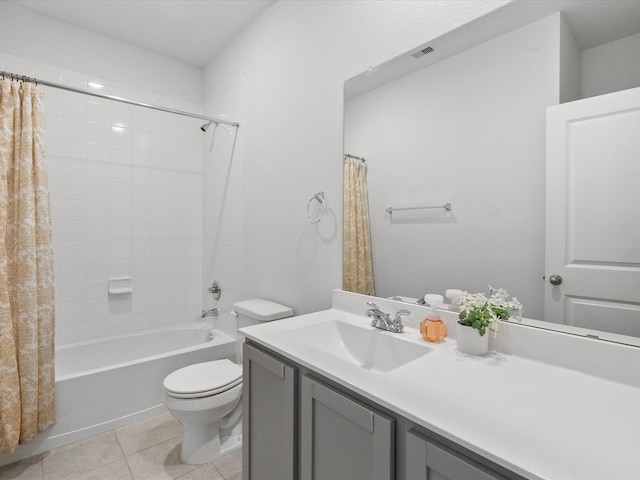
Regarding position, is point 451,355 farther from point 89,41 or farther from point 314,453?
point 89,41

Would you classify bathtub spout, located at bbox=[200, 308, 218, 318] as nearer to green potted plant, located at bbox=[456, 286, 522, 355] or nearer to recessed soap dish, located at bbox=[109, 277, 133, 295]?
recessed soap dish, located at bbox=[109, 277, 133, 295]

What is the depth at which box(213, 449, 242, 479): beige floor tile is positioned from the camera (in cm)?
171

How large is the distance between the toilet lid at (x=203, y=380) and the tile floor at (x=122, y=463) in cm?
42

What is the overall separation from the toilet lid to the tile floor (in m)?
0.42

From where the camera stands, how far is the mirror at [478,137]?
0.98 m

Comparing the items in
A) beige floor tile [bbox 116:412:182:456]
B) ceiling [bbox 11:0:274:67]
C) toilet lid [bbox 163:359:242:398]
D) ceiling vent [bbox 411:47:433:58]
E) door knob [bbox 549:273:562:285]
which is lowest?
beige floor tile [bbox 116:412:182:456]

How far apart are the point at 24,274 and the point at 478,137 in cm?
238

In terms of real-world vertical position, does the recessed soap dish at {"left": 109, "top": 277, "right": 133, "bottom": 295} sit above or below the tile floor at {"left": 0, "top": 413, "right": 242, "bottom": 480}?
above

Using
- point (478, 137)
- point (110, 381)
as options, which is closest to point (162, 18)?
point (478, 137)

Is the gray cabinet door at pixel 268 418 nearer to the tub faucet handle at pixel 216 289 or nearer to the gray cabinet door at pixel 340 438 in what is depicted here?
the gray cabinet door at pixel 340 438

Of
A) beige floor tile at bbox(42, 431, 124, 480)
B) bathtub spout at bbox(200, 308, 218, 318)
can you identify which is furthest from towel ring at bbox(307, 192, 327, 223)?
beige floor tile at bbox(42, 431, 124, 480)

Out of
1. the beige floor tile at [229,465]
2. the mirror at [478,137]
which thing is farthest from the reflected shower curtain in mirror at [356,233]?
the beige floor tile at [229,465]

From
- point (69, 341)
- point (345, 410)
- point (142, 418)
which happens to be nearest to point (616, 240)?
point (345, 410)

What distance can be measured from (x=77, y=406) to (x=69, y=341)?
25.0 inches
